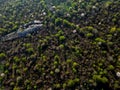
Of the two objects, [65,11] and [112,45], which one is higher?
[65,11]

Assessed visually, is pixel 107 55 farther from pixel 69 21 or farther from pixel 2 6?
pixel 2 6

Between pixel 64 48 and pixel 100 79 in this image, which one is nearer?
pixel 100 79

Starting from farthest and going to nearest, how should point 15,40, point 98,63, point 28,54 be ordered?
point 15,40 → point 28,54 → point 98,63

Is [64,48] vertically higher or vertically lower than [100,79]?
higher

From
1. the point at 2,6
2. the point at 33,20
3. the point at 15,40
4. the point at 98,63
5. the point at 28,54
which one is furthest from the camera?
the point at 2,6

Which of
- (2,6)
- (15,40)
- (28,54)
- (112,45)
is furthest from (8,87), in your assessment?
(2,6)

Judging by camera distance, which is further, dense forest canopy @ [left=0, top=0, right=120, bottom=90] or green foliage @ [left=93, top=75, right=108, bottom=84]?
dense forest canopy @ [left=0, top=0, right=120, bottom=90]

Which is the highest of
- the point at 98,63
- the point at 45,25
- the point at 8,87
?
the point at 45,25

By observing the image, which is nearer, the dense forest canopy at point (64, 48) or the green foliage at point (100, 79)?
the green foliage at point (100, 79)
